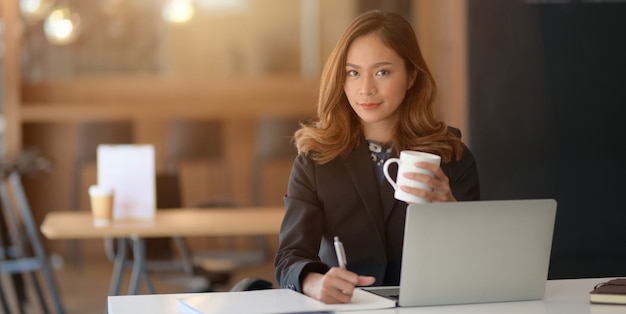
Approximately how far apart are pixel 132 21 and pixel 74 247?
1.92m

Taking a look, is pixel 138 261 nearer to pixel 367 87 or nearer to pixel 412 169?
pixel 367 87

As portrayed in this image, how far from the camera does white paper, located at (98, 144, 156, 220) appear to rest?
4020mm

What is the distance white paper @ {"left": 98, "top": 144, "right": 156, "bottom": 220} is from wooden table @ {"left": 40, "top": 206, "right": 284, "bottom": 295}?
8 cm

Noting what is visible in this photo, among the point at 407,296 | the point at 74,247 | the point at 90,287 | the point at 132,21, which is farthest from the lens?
the point at 132,21

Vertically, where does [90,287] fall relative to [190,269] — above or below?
below

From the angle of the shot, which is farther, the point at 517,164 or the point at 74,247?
the point at 74,247

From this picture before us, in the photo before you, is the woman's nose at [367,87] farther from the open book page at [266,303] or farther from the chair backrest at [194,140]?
the chair backrest at [194,140]

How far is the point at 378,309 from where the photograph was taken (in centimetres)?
181

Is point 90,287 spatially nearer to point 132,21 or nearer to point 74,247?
point 74,247

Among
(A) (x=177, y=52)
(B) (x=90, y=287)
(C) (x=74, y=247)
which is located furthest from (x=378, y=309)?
(A) (x=177, y=52)

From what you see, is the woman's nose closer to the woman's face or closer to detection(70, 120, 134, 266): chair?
the woman's face

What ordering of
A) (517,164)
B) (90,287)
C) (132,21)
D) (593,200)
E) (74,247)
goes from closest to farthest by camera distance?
(593,200)
(517,164)
(90,287)
(74,247)
(132,21)

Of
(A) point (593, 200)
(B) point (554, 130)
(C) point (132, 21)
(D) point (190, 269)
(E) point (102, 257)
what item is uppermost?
(C) point (132, 21)

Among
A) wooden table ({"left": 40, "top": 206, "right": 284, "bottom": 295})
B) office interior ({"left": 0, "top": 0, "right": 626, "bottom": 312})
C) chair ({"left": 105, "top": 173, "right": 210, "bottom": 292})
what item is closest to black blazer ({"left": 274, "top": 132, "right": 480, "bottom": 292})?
wooden table ({"left": 40, "top": 206, "right": 284, "bottom": 295})
